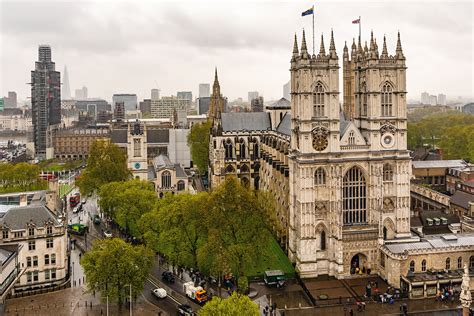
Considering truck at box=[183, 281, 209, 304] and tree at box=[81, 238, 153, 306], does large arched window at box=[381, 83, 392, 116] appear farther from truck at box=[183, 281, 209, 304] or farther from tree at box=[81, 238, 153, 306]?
tree at box=[81, 238, 153, 306]

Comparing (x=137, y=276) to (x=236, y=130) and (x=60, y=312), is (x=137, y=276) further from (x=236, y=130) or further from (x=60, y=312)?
(x=236, y=130)

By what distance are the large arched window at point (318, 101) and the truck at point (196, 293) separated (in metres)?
26.0

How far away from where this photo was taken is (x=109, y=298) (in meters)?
51.9

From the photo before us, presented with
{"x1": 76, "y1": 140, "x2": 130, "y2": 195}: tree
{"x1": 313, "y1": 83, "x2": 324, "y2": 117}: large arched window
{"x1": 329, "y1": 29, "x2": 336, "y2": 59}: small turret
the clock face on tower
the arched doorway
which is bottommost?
the arched doorway

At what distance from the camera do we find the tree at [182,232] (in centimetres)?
5975

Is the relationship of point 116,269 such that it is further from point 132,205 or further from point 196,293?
point 132,205

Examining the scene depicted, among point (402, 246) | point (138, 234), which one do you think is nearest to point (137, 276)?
point (138, 234)

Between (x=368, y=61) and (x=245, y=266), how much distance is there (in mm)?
30355

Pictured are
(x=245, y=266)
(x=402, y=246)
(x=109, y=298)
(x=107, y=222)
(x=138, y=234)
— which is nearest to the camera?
(x=109, y=298)

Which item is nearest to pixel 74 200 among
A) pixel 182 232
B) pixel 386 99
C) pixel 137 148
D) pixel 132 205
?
pixel 137 148

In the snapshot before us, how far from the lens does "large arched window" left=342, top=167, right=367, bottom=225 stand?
217 feet

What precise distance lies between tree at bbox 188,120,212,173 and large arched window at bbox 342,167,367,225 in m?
64.9

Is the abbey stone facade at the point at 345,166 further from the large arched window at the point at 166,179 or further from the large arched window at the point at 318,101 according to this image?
the large arched window at the point at 166,179

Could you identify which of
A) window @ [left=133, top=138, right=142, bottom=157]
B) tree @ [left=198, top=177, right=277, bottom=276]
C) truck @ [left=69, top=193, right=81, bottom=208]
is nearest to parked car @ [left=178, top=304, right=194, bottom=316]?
tree @ [left=198, top=177, right=277, bottom=276]
